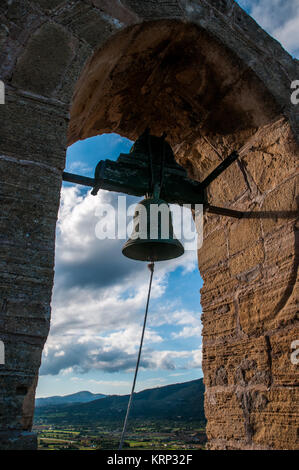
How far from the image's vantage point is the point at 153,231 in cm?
224

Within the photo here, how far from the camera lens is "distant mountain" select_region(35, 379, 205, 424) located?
488 centimetres

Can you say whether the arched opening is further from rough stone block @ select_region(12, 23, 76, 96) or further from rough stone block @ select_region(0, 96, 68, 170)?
rough stone block @ select_region(0, 96, 68, 170)

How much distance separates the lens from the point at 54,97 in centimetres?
167

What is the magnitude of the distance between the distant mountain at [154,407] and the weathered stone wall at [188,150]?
2465mm

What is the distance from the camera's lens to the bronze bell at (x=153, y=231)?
2.24 m

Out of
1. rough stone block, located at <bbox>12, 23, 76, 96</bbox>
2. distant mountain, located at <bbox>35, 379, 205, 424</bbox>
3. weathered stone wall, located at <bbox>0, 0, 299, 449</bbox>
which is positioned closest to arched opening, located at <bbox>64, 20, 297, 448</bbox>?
weathered stone wall, located at <bbox>0, 0, 299, 449</bbox>

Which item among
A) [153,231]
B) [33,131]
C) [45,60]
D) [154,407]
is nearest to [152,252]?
[153,231]

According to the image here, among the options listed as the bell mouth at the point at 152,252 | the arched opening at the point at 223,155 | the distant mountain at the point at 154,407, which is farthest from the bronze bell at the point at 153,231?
the distant mountain at the point at 154,407

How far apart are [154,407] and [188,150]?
4196 mm

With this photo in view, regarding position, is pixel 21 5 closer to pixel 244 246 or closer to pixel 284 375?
pixel 244 246

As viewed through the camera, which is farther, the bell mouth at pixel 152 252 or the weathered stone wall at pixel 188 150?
the bell mouth at pixel 152 252

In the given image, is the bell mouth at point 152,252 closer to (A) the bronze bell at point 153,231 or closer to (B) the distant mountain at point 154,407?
(A) the bronze bell at point 153,231

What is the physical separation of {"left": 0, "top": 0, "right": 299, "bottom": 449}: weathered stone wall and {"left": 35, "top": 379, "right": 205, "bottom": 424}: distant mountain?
2.46 m
